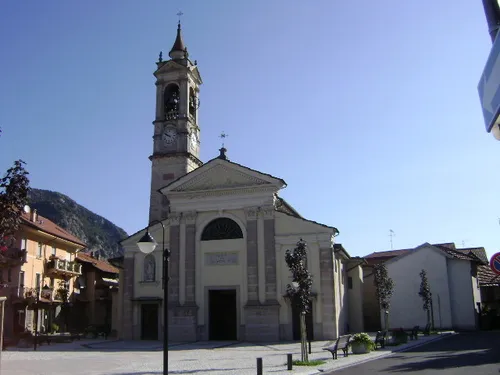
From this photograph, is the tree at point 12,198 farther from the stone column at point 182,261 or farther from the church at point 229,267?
the stone column at point 182,261

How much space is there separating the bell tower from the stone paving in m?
16.7

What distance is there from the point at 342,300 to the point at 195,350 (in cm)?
1364

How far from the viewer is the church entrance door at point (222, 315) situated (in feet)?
113

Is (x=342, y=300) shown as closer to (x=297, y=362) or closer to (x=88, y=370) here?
(x=297, y=362)

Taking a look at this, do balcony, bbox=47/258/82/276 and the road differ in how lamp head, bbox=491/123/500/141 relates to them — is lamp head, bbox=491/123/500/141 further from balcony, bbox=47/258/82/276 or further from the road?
balcony, bbox=47/258/82/276

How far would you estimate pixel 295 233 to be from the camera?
113 ft

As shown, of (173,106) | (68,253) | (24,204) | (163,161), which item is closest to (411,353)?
(24,204)

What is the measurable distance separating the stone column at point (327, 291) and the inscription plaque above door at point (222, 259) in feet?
19.1

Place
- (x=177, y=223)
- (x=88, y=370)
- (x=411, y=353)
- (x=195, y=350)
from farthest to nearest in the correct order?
(x=177, y=223) → (x=195, y=350) → (x=411, y=353) → (x=88, y=370)

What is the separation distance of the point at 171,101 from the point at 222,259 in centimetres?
1655

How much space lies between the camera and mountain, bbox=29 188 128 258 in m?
126

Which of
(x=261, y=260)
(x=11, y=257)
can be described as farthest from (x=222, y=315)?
(x=11, y=257)

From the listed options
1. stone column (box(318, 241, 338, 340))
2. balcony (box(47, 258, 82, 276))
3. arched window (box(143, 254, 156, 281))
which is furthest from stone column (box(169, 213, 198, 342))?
balcony (box(47, 258, 82, 276))

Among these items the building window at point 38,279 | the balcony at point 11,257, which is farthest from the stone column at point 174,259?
the building window at point 38,279
